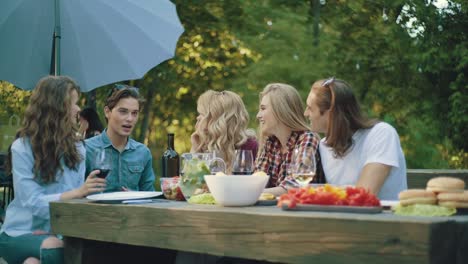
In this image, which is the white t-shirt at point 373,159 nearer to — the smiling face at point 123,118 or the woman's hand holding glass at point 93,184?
the woman's hand holding glass at point 93,184

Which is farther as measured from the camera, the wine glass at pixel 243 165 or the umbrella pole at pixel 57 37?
the umbrella pole at pixel 57 37

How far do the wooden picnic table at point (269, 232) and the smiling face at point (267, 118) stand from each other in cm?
117

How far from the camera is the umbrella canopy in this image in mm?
5344

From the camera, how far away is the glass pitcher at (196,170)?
3.50 m

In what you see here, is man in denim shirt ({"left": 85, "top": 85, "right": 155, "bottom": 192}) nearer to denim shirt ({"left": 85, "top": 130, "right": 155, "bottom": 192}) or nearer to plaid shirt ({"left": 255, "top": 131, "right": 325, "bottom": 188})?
denim shirt ({"left": 85, "top": 130, "right": 155, "bottom": 192})

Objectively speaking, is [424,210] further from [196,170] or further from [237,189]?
[196,170]

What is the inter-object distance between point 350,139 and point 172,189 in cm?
89

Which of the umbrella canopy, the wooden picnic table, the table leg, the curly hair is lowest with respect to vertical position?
the table leg

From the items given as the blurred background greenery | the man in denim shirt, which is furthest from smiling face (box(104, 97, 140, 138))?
the blurred background greenery

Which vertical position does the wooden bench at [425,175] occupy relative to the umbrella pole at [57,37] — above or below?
below

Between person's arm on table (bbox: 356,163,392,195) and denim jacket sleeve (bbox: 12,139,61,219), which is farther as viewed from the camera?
denim jacket sleeve (bbox: 12,139,61,219)

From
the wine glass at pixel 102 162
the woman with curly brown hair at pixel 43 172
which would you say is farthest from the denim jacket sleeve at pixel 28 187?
the wine glass at pixel 102 162

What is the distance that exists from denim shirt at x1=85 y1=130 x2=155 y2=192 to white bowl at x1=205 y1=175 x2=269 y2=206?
1.58m

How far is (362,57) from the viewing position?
1355cm
